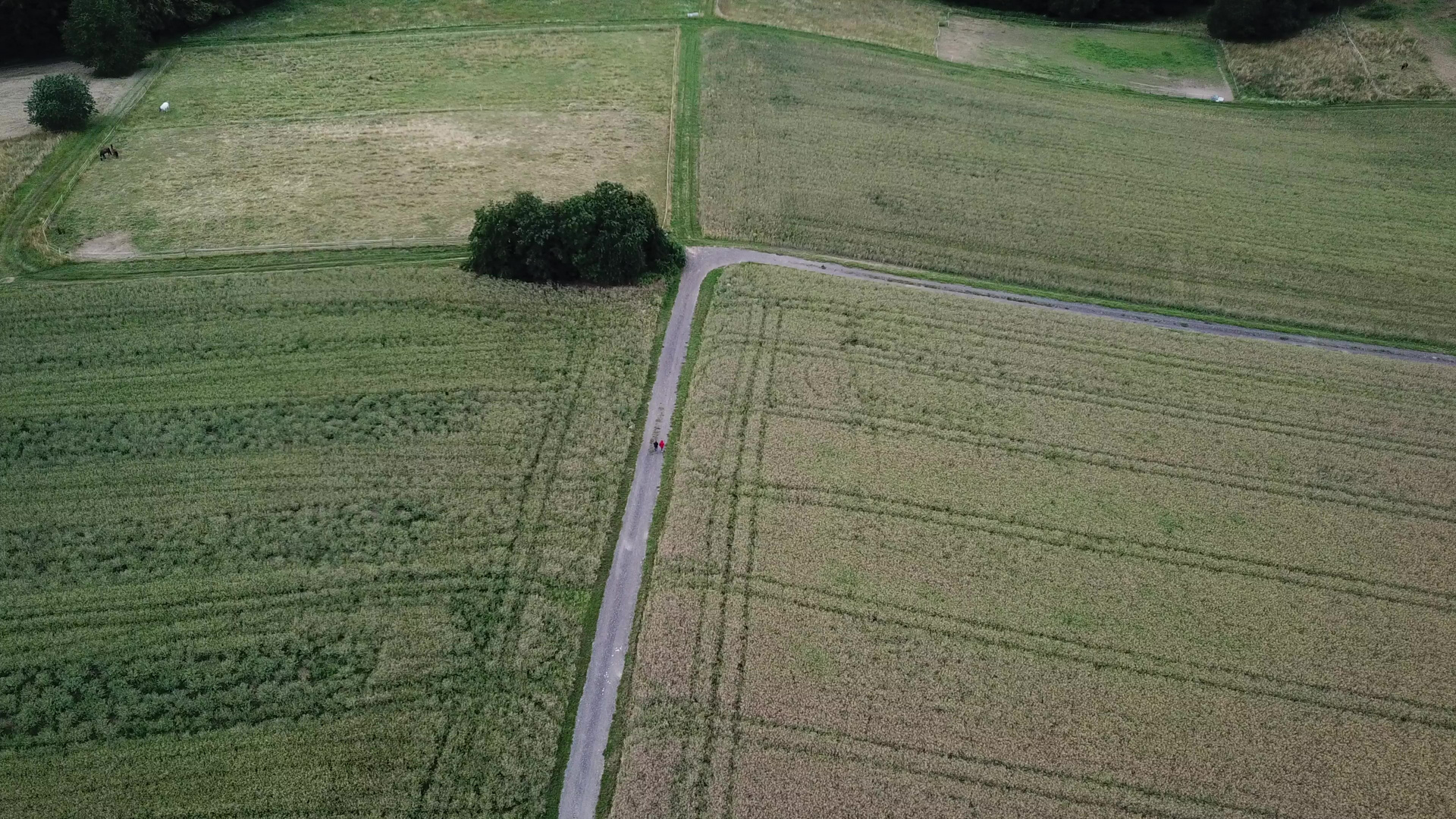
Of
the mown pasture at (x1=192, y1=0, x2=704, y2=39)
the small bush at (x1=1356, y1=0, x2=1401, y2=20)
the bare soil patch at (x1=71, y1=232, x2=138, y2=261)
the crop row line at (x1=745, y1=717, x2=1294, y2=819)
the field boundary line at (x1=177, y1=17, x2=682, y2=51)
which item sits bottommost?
the crop row line at (x1=745, y1=717, x2=1294, y2=819)

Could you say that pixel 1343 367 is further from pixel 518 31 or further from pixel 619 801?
pixel 518 31

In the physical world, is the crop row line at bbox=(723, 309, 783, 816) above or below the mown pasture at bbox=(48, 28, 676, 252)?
below

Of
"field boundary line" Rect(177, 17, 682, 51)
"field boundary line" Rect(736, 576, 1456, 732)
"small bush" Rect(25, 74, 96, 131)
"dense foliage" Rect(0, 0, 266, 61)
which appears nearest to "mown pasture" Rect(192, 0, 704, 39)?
"field boundary line" Rect(177, 17, 682, 51)

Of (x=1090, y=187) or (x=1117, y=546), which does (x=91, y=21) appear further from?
(x=1117, y=546)

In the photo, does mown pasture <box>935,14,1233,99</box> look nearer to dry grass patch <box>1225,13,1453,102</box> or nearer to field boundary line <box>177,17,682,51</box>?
dry grass patch <box>1225,13,1453,102</box>

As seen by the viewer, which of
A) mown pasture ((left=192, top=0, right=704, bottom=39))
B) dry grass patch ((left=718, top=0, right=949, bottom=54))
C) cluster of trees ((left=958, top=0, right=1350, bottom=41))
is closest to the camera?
cluster of trees ((left=958, top=0, right=1350, bottom=41))
